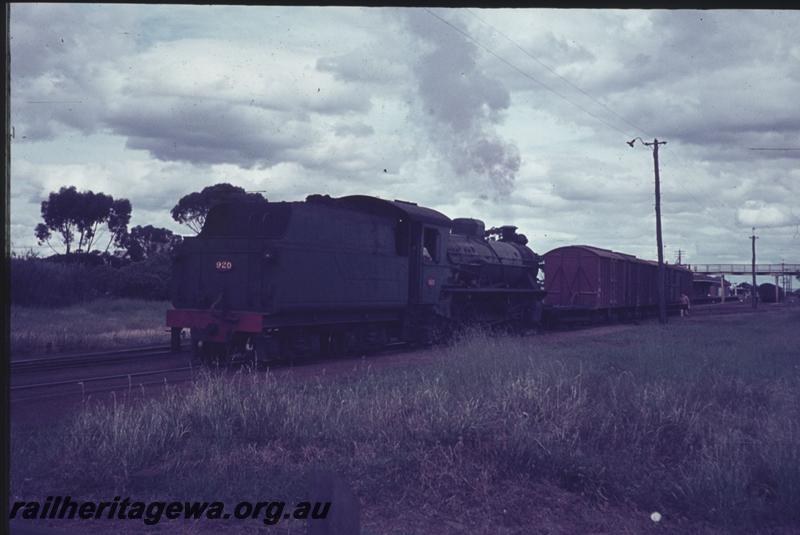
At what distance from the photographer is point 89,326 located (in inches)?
954

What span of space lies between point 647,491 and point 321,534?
11.0 ft

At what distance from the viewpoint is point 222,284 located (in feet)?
44.4

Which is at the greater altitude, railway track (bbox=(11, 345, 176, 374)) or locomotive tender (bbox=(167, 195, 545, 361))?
locomotive tender (bbox=(167, 195, 545, 361))

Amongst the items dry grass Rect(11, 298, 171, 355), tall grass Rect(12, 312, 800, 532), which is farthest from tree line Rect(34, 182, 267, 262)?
tall grass Rect(12, 312, 800, 532)

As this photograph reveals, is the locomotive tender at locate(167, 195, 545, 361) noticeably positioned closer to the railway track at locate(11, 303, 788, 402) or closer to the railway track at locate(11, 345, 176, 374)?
the railway track at locate(11, 303, 788, 402)

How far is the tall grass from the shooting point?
18.8 feet

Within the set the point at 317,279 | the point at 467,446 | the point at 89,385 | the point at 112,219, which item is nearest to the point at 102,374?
the point at 89,385

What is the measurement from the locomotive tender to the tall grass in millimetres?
4365

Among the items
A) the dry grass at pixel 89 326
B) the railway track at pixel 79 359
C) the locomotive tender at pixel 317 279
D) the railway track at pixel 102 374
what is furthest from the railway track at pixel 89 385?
the dry grass at pixel 89 326

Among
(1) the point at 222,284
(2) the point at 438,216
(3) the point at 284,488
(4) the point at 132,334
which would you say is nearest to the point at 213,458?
(3) the point at 284,488

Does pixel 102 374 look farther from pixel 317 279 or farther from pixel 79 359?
pixel 317 279

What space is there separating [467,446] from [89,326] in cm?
2104

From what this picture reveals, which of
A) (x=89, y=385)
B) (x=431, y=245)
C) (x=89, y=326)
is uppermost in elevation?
(x=431, y=245)

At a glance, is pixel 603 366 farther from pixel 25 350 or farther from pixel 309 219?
pixel 25 350
